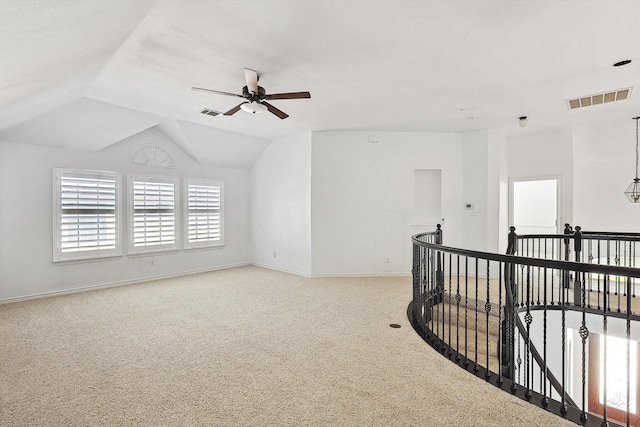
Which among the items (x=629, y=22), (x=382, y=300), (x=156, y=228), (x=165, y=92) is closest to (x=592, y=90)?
(x=629, y=22)

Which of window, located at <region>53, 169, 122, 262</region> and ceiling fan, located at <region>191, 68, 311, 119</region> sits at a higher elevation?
ceiling fan, located at <region>191, 68, 311, 119</region>

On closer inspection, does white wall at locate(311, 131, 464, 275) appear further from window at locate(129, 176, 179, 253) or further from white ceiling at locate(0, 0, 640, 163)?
window at locate(129, 176, 179, 253)

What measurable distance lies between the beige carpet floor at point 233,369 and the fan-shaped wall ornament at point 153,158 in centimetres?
282

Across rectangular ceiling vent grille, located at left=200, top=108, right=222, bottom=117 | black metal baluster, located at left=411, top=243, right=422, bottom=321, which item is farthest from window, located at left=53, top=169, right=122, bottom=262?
black metal baluster, located at left=411, top=243, right=422, bottom=321

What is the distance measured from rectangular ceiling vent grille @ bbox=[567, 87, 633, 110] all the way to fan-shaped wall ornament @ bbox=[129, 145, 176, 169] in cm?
727

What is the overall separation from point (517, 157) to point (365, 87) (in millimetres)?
4691

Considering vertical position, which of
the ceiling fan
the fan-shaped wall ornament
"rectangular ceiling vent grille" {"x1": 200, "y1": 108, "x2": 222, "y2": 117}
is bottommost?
the fan-shaped wall ornament

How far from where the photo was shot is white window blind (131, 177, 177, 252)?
6406mm

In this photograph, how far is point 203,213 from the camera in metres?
7.50

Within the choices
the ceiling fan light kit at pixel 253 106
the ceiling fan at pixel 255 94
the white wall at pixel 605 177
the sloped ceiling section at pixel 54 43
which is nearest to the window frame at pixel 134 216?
the sloped ceiling section at pixel 54 43

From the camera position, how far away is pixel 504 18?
2760 mm

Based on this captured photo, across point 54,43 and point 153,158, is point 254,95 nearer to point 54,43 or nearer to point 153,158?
point 54,43

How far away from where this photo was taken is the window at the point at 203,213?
7258 millimetres

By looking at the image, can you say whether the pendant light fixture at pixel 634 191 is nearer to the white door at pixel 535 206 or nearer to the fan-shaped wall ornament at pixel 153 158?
the white door at pixel 535 206
